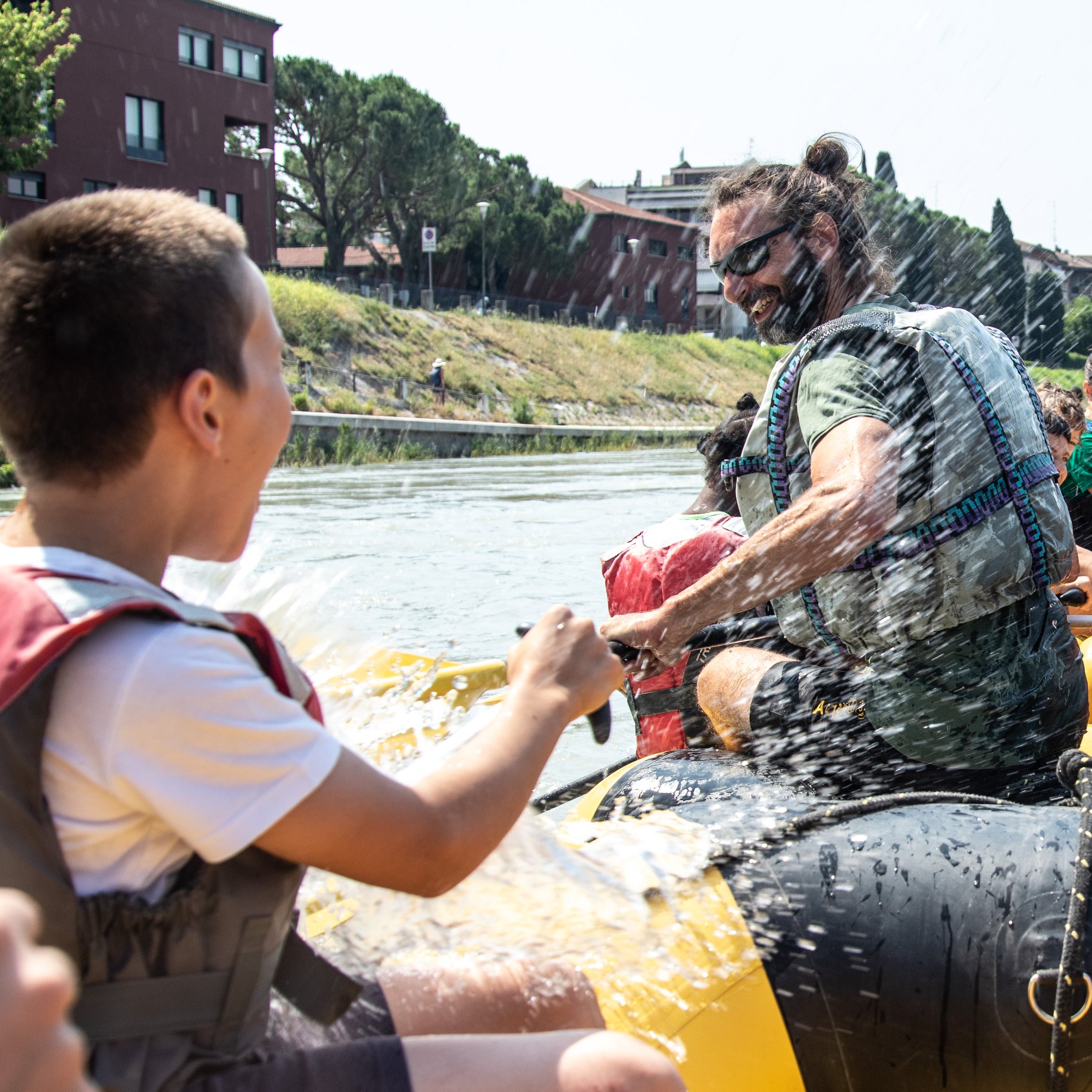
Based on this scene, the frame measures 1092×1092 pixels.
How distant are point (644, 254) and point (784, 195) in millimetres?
66953

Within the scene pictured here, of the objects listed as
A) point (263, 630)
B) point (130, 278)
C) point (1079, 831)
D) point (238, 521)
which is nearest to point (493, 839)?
point (263, 630)

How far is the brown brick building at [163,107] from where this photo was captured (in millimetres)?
37625

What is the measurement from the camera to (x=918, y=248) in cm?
6325

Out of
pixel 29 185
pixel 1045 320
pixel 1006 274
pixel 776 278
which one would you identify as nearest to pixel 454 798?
pixel 776 278

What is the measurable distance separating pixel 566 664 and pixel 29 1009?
1.00m

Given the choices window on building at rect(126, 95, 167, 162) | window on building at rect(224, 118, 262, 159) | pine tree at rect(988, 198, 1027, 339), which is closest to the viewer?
window on building at rect(126, 95, 167, 162)

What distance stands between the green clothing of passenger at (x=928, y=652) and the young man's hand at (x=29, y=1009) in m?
2.10

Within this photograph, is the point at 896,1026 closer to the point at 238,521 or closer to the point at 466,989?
the point at 466,989

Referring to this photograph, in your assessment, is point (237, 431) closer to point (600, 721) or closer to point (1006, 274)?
point (600, 721)

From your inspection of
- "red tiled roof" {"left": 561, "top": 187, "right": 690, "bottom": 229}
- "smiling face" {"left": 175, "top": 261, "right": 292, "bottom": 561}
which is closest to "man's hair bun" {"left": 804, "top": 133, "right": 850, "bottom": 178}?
"smiling face" {"left": 175, "top": 261, "right": 292, "bottom": 561}

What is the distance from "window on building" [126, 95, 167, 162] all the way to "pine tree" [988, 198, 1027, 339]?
40534mm

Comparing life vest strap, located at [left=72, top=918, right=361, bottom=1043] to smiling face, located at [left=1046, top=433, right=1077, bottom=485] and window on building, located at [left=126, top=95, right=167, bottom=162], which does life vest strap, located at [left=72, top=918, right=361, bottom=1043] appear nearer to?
→ smiling face, located at [left=1046, top=433, right=1077, bottom=485]

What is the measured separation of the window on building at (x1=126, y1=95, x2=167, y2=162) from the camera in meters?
39.1

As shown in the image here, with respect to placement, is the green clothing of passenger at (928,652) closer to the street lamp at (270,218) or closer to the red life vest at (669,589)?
the red life vest at (669,589)
